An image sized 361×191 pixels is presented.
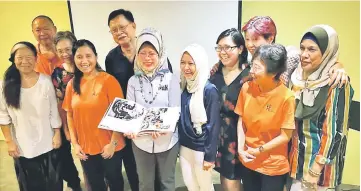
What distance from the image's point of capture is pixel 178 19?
1.70 m

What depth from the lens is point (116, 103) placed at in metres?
1.69

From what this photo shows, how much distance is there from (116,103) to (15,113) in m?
0.53

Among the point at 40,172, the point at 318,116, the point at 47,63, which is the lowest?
the point at 40,172

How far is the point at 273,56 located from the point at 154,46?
0.53 metres

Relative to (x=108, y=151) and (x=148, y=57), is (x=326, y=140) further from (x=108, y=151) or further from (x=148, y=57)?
Result: (x=108, y=151)

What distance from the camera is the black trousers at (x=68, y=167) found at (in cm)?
191

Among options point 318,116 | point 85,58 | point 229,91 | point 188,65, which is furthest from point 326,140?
point 85,58

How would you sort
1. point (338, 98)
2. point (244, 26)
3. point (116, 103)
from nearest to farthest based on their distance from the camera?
point (338, 98) < point (244, 26) < point (116, 103)

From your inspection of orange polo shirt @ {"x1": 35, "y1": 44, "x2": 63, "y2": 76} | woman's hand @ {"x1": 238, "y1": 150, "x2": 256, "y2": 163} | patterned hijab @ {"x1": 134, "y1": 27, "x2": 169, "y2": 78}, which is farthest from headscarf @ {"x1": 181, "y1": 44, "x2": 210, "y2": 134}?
orange polo shirt @ {"x1": 35, "y1": 44, "x2": 63, "y2": 76}

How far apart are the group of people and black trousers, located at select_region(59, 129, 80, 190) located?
0.01 meters

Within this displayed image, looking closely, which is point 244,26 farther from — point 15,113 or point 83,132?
point 15,113

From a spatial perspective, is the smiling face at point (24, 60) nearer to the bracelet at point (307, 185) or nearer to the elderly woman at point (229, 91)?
the elderly woman at point (229, 91)

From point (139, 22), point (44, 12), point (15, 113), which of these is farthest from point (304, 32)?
point (15, 113)


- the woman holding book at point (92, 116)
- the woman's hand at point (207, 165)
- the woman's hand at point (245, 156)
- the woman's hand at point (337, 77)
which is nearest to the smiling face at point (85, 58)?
the woman holding book at point (92, 116)
